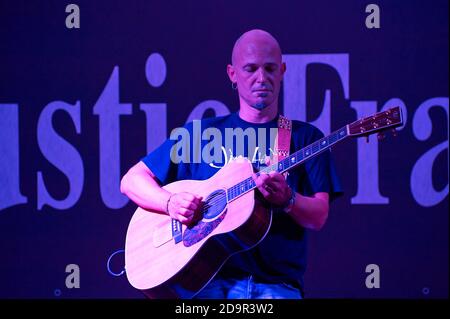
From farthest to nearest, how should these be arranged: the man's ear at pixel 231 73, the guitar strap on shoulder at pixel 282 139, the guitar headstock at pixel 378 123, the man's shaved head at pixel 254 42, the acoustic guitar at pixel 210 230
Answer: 1. the man's ear at pixel 231 73
2. the man's shaved head at pixel 254 42
3. the guitar strap on shoulder at pixel 282 139
4. the acoustic guitar at pixel 210 230
5. the guitar headstock at pixel 378 123

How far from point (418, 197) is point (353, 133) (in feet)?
2.62

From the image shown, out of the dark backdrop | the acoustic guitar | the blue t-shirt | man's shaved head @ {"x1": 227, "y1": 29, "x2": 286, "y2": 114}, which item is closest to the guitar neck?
the acoustic guitar

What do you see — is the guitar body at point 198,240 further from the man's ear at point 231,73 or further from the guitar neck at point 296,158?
the man's ear at point 231,73

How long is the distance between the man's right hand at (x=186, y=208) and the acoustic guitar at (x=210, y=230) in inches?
1.2

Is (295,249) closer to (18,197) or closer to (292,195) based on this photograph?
(292,195)

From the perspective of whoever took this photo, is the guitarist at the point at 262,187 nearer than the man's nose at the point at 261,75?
Yes

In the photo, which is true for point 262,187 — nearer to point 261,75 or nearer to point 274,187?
point 274,187

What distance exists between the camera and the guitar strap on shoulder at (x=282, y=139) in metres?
3.42

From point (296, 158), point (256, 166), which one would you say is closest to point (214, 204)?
point (256, 166)

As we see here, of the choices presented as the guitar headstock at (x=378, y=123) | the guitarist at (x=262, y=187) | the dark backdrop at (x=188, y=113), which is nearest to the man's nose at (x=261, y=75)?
the guitarist at (x=262, y=187)

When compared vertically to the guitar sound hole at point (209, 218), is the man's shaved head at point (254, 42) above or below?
above

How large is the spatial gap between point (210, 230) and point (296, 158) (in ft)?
1.65

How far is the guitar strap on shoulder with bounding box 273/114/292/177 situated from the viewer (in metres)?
3.42
